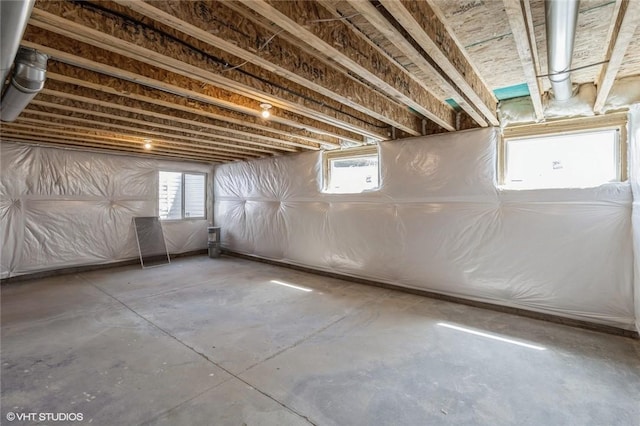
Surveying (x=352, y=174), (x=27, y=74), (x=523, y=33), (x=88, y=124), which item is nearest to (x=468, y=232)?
(x=352, y=174)

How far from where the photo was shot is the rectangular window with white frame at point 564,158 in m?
2.80

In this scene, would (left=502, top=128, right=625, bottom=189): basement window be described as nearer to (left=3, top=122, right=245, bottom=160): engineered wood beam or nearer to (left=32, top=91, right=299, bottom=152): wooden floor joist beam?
(left=32, top=91, right=299, bottom=152): wooden floor joist beam

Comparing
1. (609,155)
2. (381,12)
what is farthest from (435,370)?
(609,155)

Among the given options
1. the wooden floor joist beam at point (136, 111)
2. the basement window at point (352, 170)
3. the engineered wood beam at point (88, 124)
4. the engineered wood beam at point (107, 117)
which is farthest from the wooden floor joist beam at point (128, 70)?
the basement window at point (352, 170)

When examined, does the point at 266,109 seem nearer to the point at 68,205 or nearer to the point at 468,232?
the point at 468,232

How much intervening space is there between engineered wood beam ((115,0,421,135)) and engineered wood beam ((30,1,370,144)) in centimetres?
29

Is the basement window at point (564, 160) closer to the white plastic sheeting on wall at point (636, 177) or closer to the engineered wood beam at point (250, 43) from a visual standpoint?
the white plastic sheeting on wall at point (636, 177)

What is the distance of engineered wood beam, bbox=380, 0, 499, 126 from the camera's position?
1.40m

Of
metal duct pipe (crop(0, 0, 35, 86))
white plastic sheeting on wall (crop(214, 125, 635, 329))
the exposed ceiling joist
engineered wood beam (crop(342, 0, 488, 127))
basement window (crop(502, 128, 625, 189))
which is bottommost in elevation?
white plastic sheeting on wall (crop(214, 125, 635, 329))

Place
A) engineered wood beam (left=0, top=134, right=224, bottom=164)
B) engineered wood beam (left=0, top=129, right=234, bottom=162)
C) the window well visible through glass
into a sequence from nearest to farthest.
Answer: engineered wood beam (left=0, top=129, right=234, bottom=162), engineered wood beam (left=0, top=134, right=224, bottom=164), the window well visible through glass

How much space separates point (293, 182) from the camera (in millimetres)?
5297

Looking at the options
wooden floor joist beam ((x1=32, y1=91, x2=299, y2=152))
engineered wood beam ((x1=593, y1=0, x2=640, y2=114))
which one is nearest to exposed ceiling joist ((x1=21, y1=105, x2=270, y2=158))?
wooden floor joist beam ((x1=32, y1=91, x2=299, y2=152))

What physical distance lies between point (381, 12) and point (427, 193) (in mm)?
2643

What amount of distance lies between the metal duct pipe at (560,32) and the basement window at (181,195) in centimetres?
641
